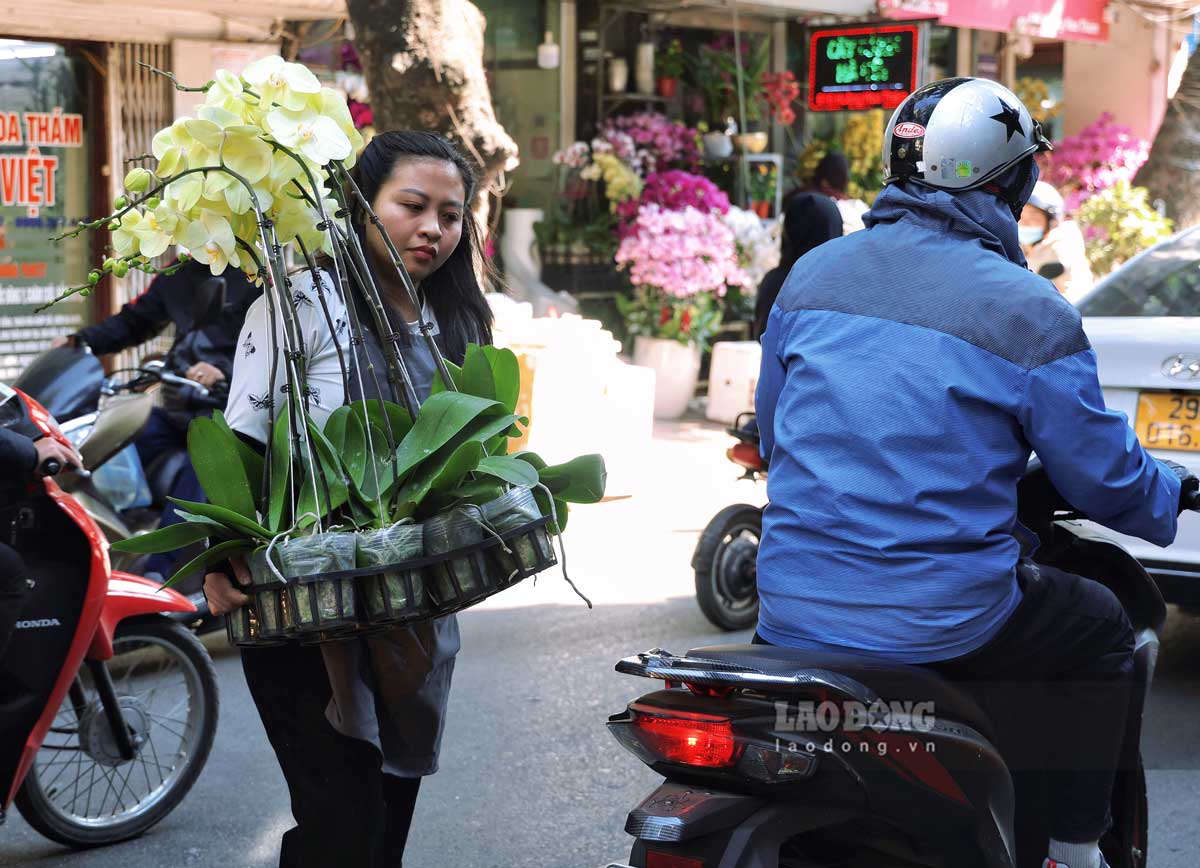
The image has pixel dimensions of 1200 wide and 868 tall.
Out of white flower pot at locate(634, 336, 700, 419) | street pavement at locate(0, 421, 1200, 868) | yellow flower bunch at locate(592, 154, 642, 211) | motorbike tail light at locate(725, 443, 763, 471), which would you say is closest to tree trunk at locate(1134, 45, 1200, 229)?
white flower pot at locate(634, 336, 700, 419)

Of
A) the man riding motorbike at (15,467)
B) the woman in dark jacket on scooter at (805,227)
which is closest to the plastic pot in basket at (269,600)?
the man riding motorbike at (15,467)

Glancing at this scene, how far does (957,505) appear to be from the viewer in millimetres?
2506

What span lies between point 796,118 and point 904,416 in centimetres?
1322

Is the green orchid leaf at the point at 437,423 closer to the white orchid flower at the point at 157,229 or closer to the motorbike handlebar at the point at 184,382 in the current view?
the white orchid flower at the point at 157,229

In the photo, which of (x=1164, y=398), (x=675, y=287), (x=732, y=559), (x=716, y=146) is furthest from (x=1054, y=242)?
(x=716, y=146)

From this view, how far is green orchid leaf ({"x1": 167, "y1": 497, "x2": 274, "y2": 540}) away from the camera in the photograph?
236 cm

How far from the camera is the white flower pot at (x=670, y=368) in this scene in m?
12.1

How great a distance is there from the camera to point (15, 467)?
3535 mm

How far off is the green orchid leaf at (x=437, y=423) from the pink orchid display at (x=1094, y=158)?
15.0m

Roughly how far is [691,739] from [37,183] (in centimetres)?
806

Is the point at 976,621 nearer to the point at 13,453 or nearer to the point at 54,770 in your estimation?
the point at 13,453

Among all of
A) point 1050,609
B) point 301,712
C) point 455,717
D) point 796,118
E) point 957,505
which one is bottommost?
point 455,717

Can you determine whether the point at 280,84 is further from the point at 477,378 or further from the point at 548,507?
the point at 548,507

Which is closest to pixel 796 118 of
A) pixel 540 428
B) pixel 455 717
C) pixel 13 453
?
pixel 540 428
